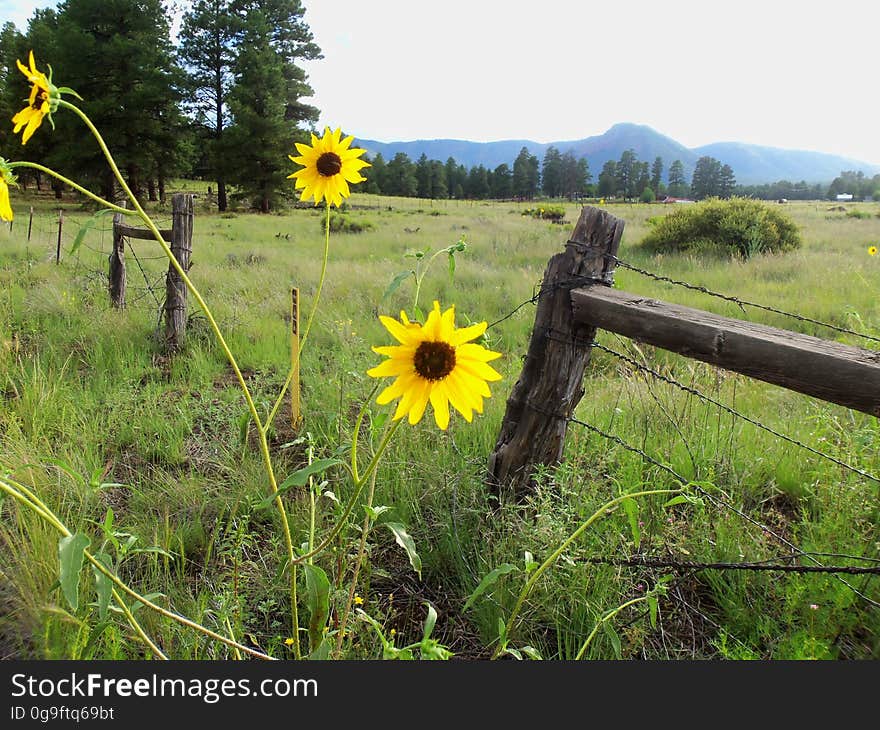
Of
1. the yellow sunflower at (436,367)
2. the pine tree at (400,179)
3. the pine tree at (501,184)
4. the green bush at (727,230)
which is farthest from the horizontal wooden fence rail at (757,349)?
the pine tree at (501,184)

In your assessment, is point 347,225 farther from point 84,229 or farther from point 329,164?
point 84,229

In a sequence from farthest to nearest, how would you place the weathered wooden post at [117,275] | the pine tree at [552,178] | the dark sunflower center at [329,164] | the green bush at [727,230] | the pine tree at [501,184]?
the pine tree at [552,178] < the pine tree at [501,184] < the green bush at [727,230] < the weathered wooden post at [117,275] < the dark sunflower center at [329,164]

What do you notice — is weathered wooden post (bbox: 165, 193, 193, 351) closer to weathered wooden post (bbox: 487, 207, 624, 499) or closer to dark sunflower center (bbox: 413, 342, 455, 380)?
weathered wooden post (bbox: 487, 207, 624, 499)

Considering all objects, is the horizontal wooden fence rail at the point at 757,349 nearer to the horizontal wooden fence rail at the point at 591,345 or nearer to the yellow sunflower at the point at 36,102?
the horizontal wooden fence rail at the point at 591,345

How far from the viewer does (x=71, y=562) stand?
0.90m

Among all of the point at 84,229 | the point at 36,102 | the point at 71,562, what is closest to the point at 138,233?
the point at 36,102

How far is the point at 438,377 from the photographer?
40.3 inches

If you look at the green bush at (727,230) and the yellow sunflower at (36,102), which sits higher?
the green bush at (727,230)

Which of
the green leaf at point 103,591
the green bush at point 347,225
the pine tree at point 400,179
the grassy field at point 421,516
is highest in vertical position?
the pine tree at point 400,179

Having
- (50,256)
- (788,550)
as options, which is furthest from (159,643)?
(50,256)

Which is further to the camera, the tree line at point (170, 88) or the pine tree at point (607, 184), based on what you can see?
the pine tree at point (607, 184)

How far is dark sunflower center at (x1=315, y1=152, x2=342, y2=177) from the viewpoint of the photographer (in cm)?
165

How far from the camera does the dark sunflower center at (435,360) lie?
1.02 meters

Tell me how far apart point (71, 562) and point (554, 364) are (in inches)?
64.7
